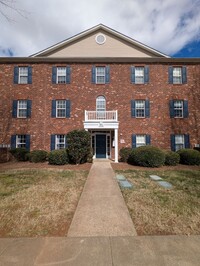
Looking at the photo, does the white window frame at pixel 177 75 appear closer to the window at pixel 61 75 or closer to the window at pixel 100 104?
the window at pixel 100 104

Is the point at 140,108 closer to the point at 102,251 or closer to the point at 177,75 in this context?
the point at 177,75

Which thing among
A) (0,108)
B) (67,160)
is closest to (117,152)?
(67,160)

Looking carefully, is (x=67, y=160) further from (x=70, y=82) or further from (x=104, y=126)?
(x=70, y=82)

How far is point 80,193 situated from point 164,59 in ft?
48.7

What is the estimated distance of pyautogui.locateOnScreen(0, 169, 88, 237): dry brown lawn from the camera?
160 inches

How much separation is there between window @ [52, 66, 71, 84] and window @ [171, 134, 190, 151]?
34.6 feet

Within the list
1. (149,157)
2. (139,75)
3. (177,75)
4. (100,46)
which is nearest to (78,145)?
(149,157)

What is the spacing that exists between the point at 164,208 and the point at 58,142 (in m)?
13.0

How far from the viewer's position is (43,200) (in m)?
5.86

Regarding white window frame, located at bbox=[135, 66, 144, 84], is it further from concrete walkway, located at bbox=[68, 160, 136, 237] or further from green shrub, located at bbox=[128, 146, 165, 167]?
concrete walkway, located at bbox=[68, 160, 136, 237]

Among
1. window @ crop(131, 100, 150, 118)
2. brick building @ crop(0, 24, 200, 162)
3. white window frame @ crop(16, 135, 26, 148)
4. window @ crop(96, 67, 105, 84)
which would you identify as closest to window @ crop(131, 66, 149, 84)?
brick building @ crop(0, 24, 200, 162)

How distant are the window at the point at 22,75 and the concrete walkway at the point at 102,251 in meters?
15.9

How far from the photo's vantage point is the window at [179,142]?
16.7m

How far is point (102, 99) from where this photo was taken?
56.0ft
